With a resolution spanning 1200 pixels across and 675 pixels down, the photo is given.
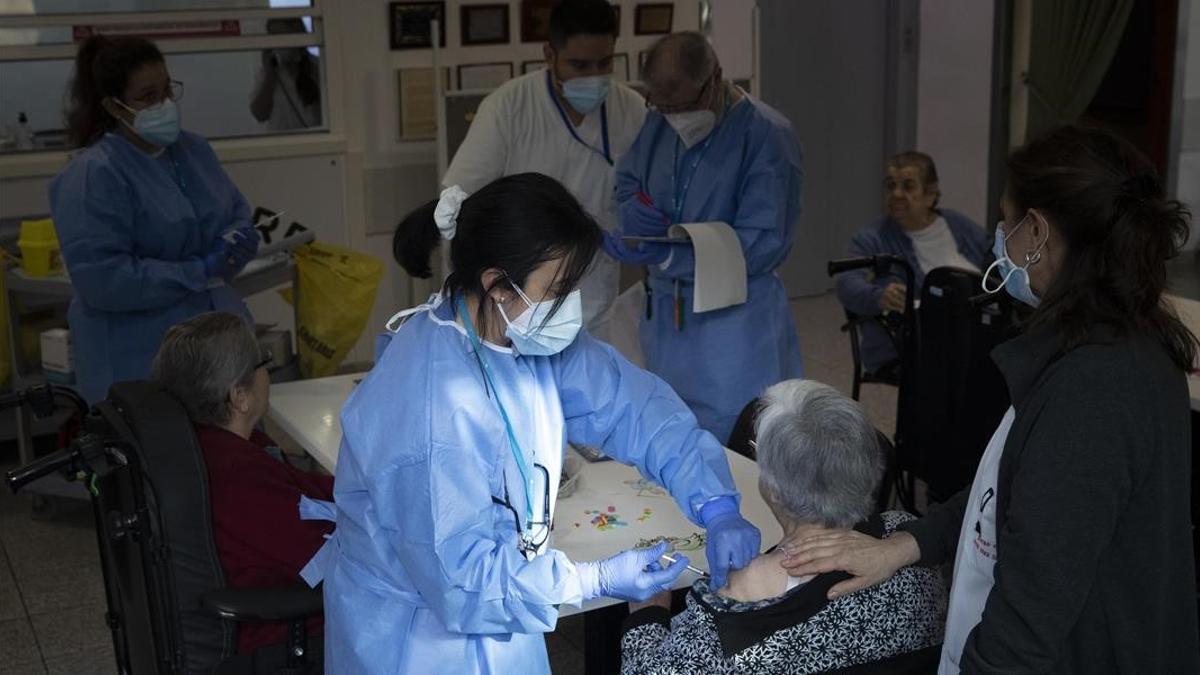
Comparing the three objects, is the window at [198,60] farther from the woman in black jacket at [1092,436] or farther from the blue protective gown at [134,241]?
the woman in black jacket at [1092,436]

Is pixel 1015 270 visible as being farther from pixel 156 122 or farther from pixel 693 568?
pixel 156 122

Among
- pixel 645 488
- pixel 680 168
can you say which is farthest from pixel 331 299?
pixel 645 488

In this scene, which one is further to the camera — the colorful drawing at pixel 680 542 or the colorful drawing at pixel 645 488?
the colorful drawing at pixel 645 488

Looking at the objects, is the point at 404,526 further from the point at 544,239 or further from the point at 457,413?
the point at 544,239

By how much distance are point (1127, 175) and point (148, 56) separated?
2603mm

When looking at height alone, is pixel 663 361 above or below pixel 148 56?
below

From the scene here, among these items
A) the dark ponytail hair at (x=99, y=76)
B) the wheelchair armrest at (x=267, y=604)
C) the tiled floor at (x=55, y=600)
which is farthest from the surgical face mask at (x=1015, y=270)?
the dark ponytail hair at (x=99, y=76)

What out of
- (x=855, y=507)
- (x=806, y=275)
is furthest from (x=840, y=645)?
(x=806, y=275)

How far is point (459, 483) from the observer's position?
5.96 feet

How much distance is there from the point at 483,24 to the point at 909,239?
220 cm

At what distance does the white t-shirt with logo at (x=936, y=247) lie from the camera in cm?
450

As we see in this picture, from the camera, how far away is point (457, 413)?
1.85m

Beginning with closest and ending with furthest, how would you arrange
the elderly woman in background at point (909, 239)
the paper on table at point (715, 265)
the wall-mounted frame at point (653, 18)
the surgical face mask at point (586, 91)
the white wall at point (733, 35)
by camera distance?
the paper on table at point (715, 265)
the surgical face mask at point (586, 91)
the elderly woman in background at point (909, 239)
the wall-mounted frame at point (653, 18)
the white wall at point (733, 35)

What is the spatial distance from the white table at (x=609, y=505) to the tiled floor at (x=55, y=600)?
711mm
